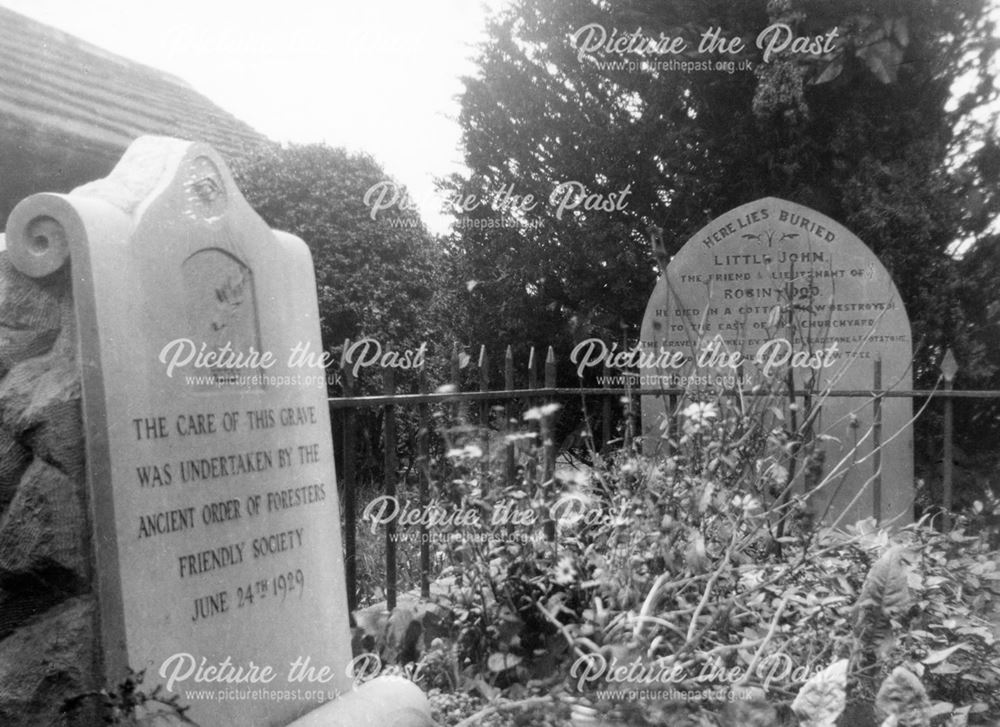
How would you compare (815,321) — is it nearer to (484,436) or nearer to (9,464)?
(484,436)

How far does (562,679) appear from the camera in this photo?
298cm

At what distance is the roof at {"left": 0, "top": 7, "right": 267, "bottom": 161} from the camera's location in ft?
16.9

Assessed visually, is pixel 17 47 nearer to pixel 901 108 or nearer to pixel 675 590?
pixel 675 590

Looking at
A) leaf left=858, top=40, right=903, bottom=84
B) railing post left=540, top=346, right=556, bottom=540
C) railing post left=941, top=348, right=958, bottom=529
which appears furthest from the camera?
leaf left=858, top=40, right=903, bottom=84

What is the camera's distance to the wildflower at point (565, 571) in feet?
10.2

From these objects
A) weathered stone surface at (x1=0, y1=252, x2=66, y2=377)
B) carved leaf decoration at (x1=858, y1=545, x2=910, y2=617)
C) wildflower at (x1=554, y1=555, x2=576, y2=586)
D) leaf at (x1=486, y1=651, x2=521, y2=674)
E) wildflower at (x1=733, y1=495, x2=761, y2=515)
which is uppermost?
weathered stone surface at (x1=0, y1=252, x2=66, y2=377)

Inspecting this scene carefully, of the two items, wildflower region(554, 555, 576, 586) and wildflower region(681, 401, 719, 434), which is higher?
wildflower region(681, 401, 719, 434)

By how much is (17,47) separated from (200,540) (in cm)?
440

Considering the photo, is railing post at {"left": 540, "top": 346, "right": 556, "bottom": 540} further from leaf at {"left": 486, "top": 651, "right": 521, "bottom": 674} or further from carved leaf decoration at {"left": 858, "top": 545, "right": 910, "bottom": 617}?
carved leaf decoration at {"left": 858, "top": 545, "right": 910, "bottom": 617}

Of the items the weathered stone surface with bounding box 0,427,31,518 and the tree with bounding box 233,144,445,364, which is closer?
the weathered stone surface with bounding box 0,427,31,518

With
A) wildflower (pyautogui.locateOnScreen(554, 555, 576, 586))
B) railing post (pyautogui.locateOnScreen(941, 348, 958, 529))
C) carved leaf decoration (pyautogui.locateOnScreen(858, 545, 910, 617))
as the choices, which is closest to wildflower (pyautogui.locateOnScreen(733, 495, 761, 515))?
carved leaf decoration (pyautogui.locateOnScreen(858, 545, 910, 617))

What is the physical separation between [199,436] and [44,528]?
467mm

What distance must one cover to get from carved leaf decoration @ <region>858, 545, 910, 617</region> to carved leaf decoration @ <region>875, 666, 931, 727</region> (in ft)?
1.19

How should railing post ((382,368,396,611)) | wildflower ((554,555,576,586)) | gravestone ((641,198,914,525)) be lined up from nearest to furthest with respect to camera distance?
wildflower ((554,555,576,586)), railing post ((382,368,396,611)), gravestone ((641,198,914,525))
